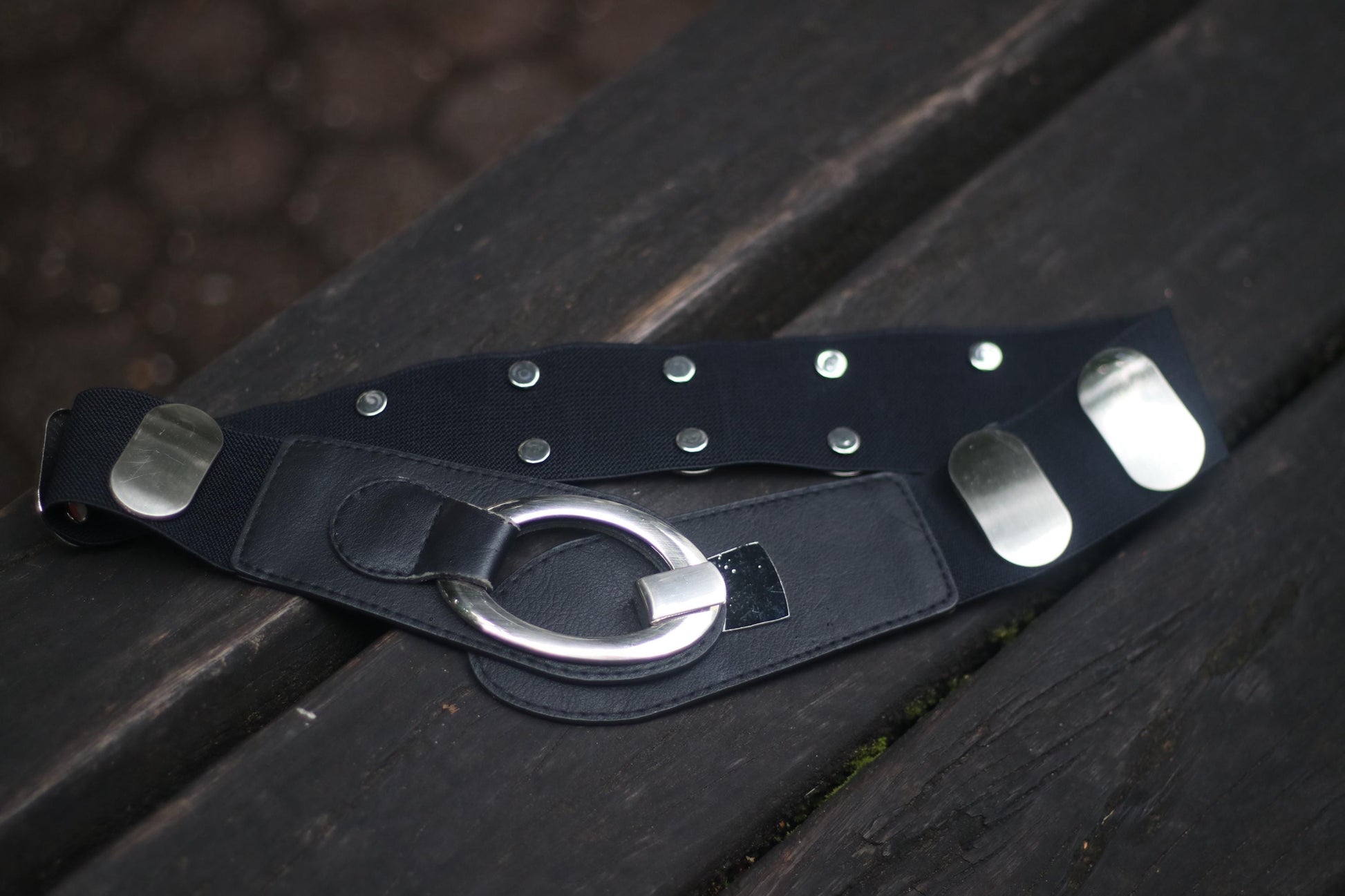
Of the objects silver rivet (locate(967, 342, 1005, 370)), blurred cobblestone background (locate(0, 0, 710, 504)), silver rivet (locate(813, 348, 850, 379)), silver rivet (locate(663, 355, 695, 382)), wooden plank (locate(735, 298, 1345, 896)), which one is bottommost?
blurred cobblestone background (locate(0, 0, 710, 504))

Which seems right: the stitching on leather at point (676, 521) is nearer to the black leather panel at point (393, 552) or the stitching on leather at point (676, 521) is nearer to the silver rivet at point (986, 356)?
the black leather panel at point (393, 552)

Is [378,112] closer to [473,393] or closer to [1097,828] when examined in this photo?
[473,393]

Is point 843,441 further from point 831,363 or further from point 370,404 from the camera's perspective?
point 370,404

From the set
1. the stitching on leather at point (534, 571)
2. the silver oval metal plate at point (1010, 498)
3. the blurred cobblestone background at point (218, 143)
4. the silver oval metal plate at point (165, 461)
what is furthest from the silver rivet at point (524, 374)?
the blurred cobblestone background at point (218, 143)

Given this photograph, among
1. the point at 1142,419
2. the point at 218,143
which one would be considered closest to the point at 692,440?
the point at 1142,419

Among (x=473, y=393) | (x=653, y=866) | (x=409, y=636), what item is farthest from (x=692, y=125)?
(x=653, y=866)

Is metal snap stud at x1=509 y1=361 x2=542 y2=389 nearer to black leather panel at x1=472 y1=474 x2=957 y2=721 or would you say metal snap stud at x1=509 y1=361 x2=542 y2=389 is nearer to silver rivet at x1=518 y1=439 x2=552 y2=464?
silver rivet at x1=518 y1=439 x2=552 y2=464

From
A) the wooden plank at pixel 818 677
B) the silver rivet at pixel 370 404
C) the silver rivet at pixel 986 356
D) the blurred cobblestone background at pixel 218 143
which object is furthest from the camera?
the blurred cobblestone background at pixel 218 143

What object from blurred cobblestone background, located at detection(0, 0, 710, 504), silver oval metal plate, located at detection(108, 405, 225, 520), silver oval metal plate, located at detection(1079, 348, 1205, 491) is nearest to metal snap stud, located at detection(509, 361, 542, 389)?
silver oval metal plate, located at detection(108, 405, 225, 520)

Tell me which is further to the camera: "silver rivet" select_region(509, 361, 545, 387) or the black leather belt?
"silver rivet" select_region(509, 361, 545, 387)
